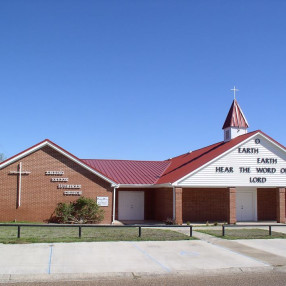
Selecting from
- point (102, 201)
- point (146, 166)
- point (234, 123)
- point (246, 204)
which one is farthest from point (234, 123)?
point (102, 201)

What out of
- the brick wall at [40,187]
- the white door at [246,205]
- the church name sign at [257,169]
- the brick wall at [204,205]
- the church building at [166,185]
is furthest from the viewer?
the white door at [246,205]

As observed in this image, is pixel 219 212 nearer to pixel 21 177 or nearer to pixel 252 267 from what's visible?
pixel 21 177

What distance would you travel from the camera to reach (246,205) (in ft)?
92.3

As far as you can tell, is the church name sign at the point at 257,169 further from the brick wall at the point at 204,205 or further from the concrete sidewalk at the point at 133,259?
the concrete sidewalk at the point at 133,259

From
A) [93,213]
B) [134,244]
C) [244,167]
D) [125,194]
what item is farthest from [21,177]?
[244,167]

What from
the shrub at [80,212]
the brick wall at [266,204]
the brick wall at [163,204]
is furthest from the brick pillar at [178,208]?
the brick wall at [266,204]

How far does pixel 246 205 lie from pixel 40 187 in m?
14.0

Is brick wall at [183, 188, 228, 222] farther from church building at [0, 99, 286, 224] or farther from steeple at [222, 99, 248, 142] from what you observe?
steeple at [222, 99, 248, 142]

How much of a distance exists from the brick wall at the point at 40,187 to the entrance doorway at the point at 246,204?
9208 millimetres

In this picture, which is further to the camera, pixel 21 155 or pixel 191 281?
pixel 21 155

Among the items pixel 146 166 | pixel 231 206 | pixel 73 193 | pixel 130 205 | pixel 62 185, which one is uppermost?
pixel 146 166

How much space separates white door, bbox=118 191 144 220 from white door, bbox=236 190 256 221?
6825 mm

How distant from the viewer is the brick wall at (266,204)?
93.3 feet

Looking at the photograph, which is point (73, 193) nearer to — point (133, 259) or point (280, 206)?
point (280, 206)
